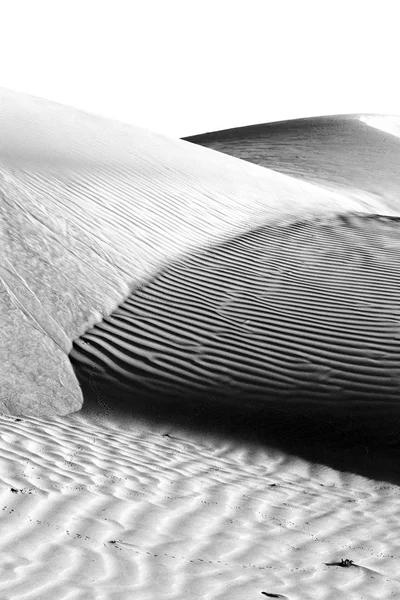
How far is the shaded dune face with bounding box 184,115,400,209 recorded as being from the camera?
2181 cm

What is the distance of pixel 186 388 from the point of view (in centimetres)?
707

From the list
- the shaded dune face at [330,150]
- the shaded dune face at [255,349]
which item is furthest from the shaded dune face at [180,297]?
the shaded dune face at [330,150]

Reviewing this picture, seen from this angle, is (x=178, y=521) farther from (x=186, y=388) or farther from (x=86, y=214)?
(x=86, y=214)

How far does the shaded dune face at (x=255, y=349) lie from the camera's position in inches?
265

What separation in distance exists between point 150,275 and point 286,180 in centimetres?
760

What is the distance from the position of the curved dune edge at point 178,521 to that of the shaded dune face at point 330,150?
14255mm

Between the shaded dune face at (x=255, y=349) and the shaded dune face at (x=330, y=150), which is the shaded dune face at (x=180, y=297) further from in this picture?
the shaded dune face at (x=330, y=150)

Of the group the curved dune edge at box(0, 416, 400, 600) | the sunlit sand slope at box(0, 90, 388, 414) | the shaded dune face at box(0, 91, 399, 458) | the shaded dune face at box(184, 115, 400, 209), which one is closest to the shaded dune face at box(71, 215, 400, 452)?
the shaded dune face at box(0, 91, 399, 458)

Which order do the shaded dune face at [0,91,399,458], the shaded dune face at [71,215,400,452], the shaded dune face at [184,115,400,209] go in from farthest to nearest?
the shaded dune face at [184,115,400,209]
the shaded dune face at [0,91,399,458]
the shaded dune face at [71,215,400,452]

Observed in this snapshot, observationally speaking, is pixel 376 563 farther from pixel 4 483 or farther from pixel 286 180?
pixel 286 180

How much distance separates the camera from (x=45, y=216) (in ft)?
32.0

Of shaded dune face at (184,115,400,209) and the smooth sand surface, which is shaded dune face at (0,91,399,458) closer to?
the smooth sand surface

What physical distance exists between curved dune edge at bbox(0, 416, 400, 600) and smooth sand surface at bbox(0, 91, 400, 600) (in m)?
0.01

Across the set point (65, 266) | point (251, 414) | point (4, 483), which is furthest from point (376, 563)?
point (65, 266)
